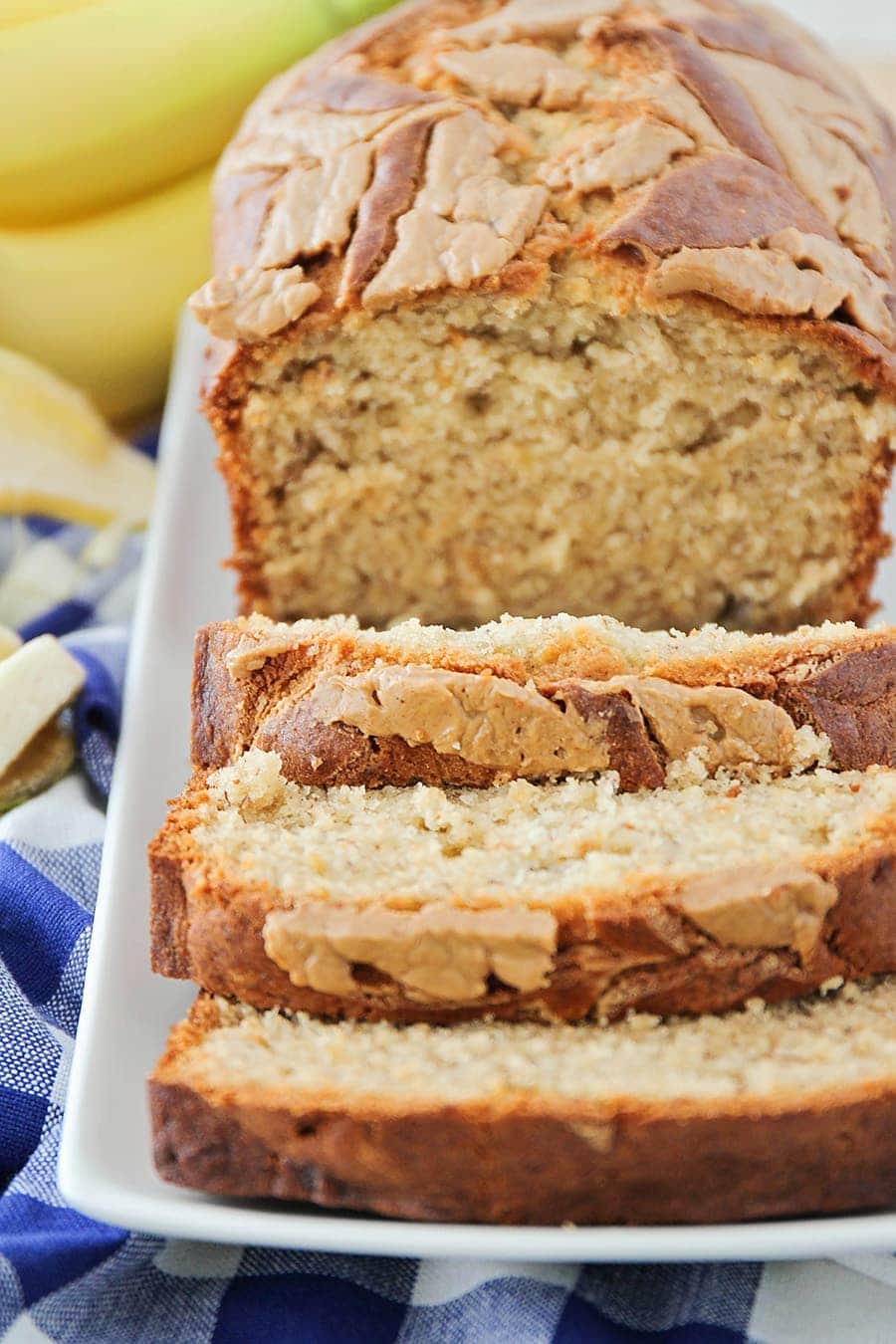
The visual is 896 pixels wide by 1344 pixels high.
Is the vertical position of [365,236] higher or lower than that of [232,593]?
higher

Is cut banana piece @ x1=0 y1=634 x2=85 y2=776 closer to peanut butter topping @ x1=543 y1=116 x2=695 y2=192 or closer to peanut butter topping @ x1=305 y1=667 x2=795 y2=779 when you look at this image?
peanut butter topping @ x1=305 y1=667 x2=795 y2=779

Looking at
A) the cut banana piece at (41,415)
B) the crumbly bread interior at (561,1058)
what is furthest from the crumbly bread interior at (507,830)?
the cut banana piece at (41,415)

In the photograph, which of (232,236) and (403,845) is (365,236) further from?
(403,845)

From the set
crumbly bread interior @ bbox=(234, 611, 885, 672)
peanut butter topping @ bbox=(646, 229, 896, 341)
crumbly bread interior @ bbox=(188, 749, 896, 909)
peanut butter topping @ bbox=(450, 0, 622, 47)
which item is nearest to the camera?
crumbly bread interior @ bbox=(188, 749, 896, 909)

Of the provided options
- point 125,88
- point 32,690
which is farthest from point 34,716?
point 125,88

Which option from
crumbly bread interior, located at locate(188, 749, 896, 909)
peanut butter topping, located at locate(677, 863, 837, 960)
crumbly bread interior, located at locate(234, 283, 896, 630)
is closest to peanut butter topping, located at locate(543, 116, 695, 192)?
crumbly bread interior, located at locate(234, 283, 896, 630)

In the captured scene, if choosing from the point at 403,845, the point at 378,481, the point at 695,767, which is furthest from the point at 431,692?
the point at 378,481

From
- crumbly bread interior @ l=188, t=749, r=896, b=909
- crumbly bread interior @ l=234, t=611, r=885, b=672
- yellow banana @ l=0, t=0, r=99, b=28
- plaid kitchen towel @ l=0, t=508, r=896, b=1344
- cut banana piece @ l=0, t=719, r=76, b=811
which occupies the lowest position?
plaid kitchen towel @ l=0, t=508, r=896, b=1344
